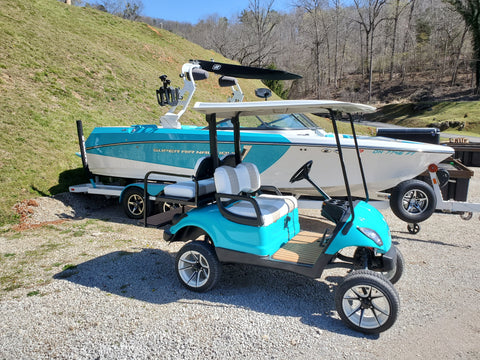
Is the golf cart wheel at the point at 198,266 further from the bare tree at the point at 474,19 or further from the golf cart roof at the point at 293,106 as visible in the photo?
the bare tree at the point at 474,19

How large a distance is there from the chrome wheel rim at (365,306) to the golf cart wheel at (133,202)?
181 inches

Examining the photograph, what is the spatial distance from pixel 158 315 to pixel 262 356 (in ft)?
3.85

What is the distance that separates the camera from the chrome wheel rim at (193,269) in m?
4.11

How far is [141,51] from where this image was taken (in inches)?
926

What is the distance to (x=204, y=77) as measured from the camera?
675 cm

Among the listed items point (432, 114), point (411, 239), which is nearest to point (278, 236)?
point (411, 239)

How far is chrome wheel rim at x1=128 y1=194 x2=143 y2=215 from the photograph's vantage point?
23.0ft

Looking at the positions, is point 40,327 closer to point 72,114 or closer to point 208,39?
point 72,114

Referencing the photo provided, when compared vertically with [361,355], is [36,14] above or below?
above

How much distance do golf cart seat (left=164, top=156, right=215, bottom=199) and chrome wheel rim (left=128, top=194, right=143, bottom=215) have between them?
2.82 m

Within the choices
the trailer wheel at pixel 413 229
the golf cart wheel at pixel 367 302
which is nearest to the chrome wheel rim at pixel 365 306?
the golf cart wheel at pixel 367 302

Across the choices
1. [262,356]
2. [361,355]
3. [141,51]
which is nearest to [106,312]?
[262,356]

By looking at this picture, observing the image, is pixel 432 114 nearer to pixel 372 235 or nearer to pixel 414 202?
pixel 414 202

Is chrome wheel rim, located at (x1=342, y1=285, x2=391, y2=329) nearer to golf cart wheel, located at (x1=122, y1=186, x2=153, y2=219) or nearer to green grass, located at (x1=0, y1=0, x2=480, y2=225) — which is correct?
golf cart wheel, located at (x1=122, y1=186, x2=153, y2=219)
